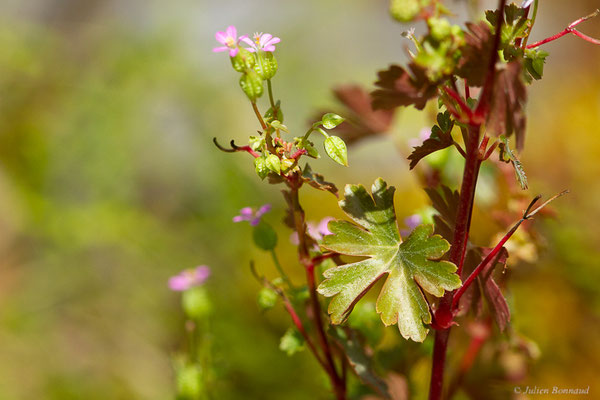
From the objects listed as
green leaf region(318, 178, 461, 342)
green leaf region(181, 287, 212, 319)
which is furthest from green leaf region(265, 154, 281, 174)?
green leaf region(181, 287, 212, 319)

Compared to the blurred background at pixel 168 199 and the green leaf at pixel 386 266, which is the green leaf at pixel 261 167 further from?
the blurred background at pixel 168 199

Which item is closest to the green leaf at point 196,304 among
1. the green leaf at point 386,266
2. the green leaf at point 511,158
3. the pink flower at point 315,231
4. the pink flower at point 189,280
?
the pink flower at point 189,280

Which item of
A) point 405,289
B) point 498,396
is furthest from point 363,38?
point 405,289

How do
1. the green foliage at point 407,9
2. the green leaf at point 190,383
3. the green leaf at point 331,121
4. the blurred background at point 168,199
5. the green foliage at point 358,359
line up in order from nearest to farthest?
the green foliage at point 407,9
the green leaf at point 331,121
the green foliage at point 358,359
the green leaf at point 190,383
the blurred background at point 168,199

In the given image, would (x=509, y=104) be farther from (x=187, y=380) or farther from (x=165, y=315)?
(x=165, y=315)

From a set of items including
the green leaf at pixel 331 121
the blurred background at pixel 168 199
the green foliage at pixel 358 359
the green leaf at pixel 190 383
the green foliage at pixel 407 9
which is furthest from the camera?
the blurred background at pixel 168 199
